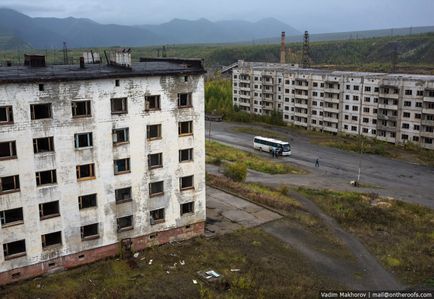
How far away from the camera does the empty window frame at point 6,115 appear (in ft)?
97.2

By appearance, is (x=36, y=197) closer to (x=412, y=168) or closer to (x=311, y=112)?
(x=412, y=168)

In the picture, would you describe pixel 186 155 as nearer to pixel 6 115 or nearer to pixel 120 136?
pixel 120 136

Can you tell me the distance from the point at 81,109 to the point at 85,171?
15.4 feet

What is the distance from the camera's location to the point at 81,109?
32.8 metres

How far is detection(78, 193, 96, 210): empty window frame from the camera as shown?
3359 cm

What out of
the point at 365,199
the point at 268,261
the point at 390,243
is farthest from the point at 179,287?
the point at 365,199

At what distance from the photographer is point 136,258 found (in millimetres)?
35844

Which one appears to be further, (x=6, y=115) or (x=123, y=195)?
(x=123, y=195)

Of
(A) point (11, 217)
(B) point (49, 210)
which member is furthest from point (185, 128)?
(A) point (11, 217)

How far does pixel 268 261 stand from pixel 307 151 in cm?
4574

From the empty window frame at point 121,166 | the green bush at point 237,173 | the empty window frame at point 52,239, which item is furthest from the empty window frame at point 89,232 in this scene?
the green bush at point 237,173

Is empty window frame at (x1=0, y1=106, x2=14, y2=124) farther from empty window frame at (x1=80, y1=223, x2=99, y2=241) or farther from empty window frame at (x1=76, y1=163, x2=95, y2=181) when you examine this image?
empty window frame at (x1=80, y1=223, x2=99, y2=241)

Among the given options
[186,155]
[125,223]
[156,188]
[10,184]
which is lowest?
[125,223]

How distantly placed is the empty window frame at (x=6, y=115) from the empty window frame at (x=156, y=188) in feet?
39.2
